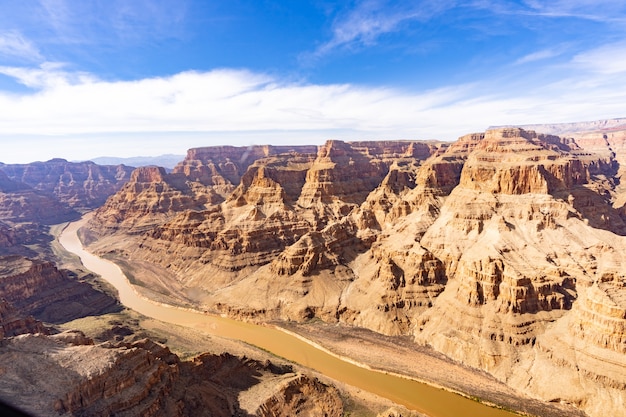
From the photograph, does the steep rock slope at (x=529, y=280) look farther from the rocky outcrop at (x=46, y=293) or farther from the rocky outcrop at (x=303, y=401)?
the rocky outcrop at (x=46, y=293)

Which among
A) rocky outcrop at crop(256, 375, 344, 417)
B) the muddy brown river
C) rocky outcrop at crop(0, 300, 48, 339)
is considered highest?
rocky outcrop at crop(0, 300, 48, 339)

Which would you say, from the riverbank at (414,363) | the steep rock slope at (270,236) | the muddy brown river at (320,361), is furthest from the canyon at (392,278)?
the muddy brown river at (320,361)

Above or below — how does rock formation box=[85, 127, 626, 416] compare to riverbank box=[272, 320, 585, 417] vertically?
above

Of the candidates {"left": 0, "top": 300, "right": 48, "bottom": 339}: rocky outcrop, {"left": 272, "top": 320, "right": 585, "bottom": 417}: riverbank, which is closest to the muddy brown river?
{"left": 272, "top": 320, "right": 585, "bottom": 417}: riverbank

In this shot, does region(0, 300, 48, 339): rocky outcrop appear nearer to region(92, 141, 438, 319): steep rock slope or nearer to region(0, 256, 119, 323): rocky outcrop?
region(0, 256, 119, 323): rocky outcrop

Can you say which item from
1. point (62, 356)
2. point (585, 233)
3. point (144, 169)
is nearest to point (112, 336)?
point (62, 356)

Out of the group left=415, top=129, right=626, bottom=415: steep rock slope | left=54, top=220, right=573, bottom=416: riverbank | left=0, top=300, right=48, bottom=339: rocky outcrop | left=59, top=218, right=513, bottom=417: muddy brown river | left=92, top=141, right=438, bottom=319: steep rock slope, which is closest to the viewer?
left=415, top=129, right=626, bottom=415: steep rock slope

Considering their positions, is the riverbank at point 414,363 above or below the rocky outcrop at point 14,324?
below
